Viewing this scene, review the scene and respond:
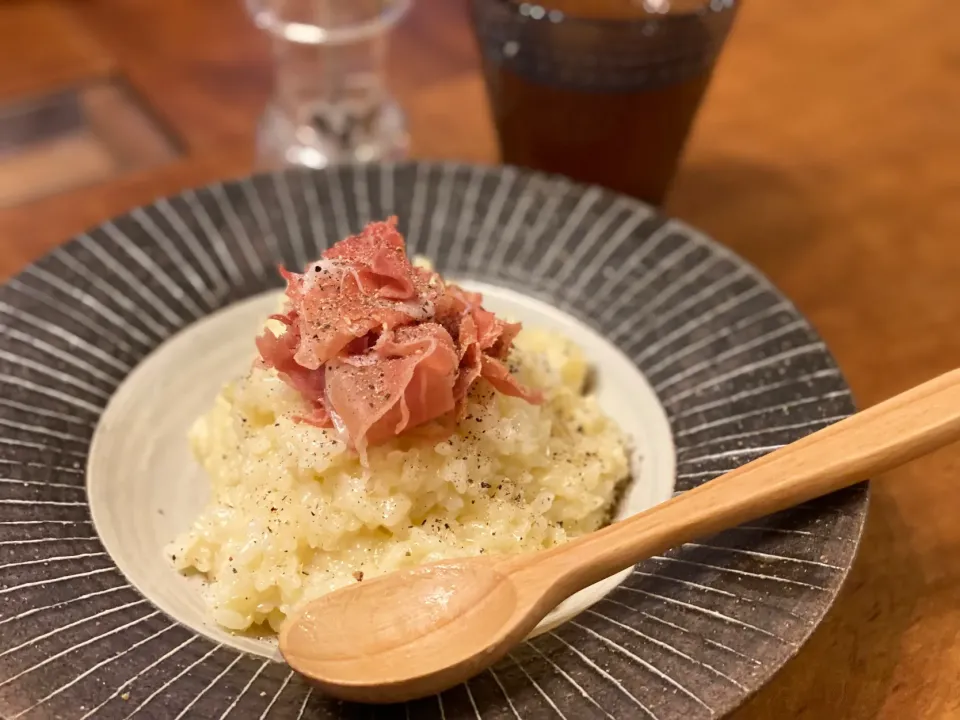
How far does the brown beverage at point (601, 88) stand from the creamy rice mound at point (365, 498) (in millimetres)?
745

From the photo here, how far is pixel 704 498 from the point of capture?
1206 mm

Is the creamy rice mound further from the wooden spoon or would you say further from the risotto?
the wooden spoon

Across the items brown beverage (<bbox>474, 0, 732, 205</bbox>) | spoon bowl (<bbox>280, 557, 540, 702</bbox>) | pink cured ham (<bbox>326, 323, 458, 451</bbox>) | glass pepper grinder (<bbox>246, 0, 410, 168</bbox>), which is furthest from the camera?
glass pepper grinder (<bbox>246, 0, 410, 168</bbox>)

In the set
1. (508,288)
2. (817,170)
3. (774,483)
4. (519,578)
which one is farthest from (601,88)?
(519,578)

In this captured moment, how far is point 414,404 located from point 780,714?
71cm

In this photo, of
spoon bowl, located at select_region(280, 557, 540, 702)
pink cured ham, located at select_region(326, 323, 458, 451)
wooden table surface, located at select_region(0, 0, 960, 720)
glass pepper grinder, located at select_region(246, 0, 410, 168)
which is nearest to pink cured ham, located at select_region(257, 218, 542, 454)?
pink cured ham, located at select_region(326, 323, 458, 451)

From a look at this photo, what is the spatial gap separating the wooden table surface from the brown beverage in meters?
0.32

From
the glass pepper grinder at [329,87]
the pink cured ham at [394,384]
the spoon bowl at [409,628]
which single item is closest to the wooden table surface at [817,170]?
the glass pepper grinder at [329,87]

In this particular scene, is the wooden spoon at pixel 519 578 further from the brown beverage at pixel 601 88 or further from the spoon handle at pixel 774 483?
the brown beverage at pixel 601 88

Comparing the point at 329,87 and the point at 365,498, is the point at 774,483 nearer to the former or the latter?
the point at 365,498

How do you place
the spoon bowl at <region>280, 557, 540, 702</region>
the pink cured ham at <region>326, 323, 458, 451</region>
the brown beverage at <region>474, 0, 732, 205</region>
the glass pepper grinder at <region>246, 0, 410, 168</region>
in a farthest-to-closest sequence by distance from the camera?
the glass pepper grinder at <region>246, 0, 410, 168</region>, the brown beverage at <region>474, 0, 732, 205</region>, the pink cured ham at <region>326, 323, 458, 451</region>, the spoon bowl at <region>280, 557, 540, 702</region>

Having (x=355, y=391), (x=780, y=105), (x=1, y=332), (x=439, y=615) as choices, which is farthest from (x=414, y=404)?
(x=780, y=105)

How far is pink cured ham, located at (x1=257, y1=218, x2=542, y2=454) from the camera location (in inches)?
53.5

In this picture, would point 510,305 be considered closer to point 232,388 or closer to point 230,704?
point 232,388
